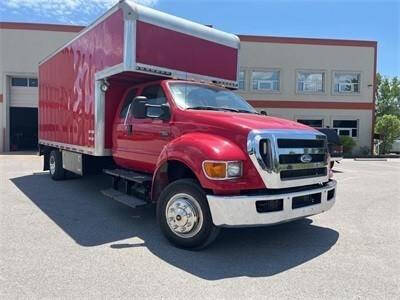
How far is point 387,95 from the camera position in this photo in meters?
50.8

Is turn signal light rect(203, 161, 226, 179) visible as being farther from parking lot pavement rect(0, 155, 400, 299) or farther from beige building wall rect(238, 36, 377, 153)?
beige building wall rect(238, 36, 377, 153)

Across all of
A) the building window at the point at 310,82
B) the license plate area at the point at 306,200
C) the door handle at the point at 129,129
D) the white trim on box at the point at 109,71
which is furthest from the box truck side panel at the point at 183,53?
the building window at the point at 310,82

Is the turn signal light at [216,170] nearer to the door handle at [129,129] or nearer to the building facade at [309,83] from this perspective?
the door handle at [129,129]

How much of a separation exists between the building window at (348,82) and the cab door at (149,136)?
2222cm

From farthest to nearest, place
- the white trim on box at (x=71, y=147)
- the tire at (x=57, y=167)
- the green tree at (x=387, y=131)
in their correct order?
1. the green tree at (x=387, y=131)
2. the tire at (x=57, y=167)
3. the white trim on box at (x=71, y=147)

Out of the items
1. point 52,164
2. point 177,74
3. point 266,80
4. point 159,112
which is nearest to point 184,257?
point 159,112

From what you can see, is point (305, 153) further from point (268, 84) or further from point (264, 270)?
point (268, 84)

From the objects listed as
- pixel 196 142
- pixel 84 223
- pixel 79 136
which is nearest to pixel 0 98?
pixel 79 136

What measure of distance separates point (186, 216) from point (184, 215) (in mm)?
34

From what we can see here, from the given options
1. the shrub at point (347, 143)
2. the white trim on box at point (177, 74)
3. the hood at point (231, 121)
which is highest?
the white trim on box at point (177, 74)

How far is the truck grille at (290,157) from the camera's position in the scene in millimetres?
4602

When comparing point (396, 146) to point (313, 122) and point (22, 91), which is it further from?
point (22, 91)

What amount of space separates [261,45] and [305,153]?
2161 centimetres

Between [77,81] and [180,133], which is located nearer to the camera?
[180,133]
